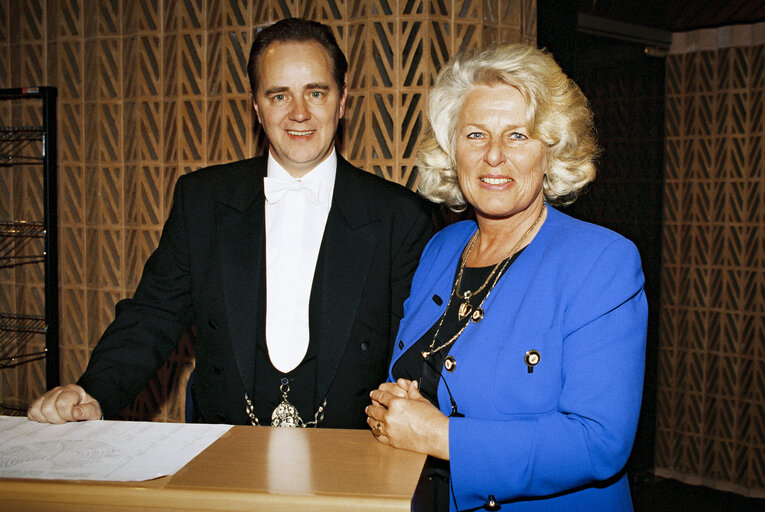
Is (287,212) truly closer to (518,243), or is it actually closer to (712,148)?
(518,243)

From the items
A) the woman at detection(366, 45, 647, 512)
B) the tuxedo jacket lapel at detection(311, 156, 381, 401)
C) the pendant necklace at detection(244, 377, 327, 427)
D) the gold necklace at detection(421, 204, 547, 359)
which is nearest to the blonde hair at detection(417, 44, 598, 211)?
the woman at detection(366, 45, 647, 512)

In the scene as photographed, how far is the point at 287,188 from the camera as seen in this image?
6.82 ft

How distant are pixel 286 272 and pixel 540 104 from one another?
0.95 metres

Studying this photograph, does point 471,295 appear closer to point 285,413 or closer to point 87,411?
point 285,413

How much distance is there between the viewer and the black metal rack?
3.62 m

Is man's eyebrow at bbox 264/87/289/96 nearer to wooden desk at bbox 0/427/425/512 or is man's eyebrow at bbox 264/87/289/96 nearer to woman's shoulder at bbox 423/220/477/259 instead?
woman's shoulder at bbox 423/220/477/259

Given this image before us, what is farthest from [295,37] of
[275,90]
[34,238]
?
[34,238]

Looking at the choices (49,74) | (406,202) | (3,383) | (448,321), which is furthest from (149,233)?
(448,321)

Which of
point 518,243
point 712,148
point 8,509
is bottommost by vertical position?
point 8,509

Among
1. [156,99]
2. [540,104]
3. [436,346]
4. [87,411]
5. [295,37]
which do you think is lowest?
[87,411]

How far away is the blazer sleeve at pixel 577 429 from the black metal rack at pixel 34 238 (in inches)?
124

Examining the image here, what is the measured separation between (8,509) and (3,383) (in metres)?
3.58

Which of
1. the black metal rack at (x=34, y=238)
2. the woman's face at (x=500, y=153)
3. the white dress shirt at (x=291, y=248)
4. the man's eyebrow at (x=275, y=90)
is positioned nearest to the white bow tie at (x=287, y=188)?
the white dress shirt at (x=291, y=248)

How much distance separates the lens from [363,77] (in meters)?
3.18
